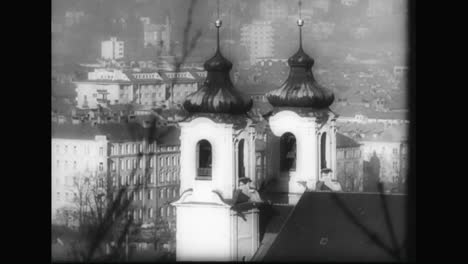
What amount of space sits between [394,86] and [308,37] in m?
0.74

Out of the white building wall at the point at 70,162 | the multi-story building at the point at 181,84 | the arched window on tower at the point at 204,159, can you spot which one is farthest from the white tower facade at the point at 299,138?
the white building wall at the point at 70,162

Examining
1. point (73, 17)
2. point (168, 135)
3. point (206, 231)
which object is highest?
point (73, 17)

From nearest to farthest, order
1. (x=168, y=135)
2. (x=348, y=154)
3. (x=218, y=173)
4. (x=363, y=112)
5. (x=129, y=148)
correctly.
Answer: (x=129, y=148)
(x=363, y=112)
(x=168, y=135)
(x=348, y=154)
(x=218, y=173)

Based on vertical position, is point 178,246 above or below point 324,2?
below

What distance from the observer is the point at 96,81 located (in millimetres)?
9633

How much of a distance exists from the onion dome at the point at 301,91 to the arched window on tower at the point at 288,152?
0.24 m

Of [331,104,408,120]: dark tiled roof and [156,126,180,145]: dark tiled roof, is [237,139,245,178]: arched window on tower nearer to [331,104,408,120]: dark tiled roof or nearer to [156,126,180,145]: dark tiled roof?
[156,126,180,145]: dark tiled roof

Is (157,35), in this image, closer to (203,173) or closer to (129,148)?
(129,148)

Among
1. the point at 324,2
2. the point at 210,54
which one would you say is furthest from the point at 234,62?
the point at 324,2

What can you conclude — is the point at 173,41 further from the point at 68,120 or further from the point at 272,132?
the point at 272,132

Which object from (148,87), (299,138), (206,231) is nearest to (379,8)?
(148,87)

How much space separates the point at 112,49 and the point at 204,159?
128cm

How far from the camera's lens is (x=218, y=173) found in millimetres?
10570

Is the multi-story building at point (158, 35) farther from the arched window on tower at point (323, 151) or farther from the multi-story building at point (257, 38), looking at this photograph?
the arched window on tower at point (323, 151)
